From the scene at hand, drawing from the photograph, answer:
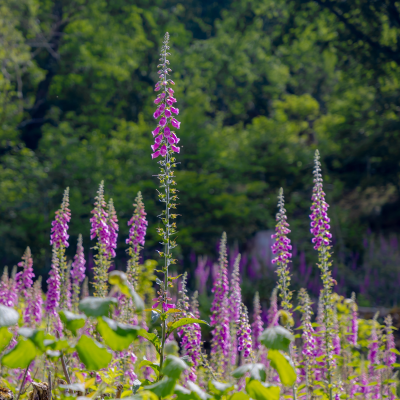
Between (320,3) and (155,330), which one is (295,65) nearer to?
(320,3)

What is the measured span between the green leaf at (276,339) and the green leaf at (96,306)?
1.35 feet

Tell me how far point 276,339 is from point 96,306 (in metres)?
0.48

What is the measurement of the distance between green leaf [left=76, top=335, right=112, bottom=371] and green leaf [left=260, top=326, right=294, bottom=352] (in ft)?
1.39

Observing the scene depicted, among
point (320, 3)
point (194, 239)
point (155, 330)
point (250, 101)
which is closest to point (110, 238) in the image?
point (155, 330)

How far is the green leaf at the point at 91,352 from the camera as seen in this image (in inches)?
46.7

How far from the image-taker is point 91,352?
3.91 ft

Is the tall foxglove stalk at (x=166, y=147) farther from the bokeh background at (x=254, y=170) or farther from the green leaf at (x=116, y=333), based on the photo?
the bokeh background at (x=254, y=170)

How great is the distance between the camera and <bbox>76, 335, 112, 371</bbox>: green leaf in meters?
1.19

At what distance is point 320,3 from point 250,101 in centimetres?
1015

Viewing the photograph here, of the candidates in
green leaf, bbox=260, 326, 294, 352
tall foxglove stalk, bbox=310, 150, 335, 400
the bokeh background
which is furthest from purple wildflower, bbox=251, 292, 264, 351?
the bokeh background

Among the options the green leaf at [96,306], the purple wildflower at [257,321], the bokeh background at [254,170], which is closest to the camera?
the green leaf at [96,306]

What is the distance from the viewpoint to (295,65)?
23.9 metres

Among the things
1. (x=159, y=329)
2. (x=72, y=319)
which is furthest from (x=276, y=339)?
(x=159, y=329)

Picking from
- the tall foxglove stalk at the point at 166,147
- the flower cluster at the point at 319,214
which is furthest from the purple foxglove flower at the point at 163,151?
the flower cluster at the point at 319,214
